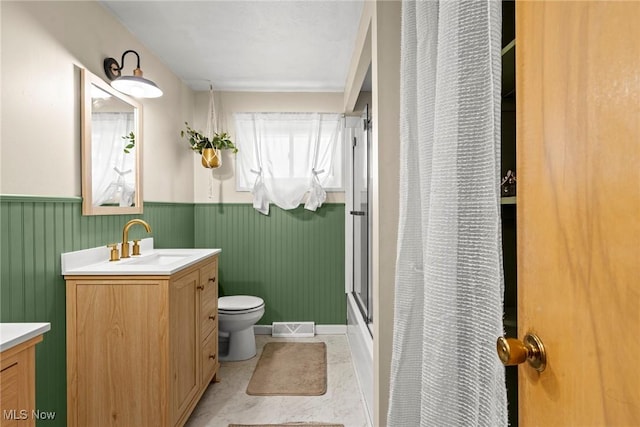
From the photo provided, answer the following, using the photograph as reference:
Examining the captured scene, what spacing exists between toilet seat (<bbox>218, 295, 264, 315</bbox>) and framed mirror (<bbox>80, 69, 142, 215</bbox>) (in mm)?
1018

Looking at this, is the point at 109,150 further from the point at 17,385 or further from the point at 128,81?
the point at 17,385

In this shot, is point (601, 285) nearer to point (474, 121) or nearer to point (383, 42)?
point (474, 121)

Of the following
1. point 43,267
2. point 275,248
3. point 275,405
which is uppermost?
point 43,267

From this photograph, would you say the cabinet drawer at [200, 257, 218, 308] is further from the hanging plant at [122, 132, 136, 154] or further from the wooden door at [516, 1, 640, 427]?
the wooden door at [516, 1, 640, 427]

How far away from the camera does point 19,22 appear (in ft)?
4.99

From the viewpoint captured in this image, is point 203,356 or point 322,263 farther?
point 322,263

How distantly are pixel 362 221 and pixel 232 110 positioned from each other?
68.9 inches

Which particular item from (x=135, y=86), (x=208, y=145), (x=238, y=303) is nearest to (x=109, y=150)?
(x=135, y=86)

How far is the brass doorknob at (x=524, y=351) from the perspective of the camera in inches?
23.4

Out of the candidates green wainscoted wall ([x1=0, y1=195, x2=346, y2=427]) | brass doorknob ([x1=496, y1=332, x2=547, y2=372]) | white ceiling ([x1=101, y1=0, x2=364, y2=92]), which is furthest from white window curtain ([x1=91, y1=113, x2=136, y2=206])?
brass doorknob ([x1=496, y1=332, x2=547, y2=372])

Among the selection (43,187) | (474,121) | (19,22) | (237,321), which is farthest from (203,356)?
(474,121)

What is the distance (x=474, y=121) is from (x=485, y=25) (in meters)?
0.19

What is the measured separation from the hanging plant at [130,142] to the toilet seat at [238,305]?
1.39m

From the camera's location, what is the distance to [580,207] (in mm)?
504
